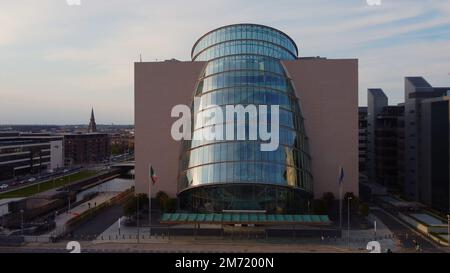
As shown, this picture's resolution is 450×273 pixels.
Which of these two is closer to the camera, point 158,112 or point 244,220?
point 244,220

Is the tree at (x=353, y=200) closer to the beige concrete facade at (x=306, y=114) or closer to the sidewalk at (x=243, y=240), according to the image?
the beige concrete facade at (x=306, y=114)

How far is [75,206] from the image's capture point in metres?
37.8

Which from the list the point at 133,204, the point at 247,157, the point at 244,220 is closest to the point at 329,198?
the point at 247,157

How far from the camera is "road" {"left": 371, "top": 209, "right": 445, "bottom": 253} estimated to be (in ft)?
79.3

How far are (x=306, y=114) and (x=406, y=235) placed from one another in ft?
45.6

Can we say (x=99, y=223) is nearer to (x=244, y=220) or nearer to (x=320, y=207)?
(x=244, y=220)

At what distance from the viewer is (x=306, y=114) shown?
35.4 metres

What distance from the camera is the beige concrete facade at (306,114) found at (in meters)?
34.8

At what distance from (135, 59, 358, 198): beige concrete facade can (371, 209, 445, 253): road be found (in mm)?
4129

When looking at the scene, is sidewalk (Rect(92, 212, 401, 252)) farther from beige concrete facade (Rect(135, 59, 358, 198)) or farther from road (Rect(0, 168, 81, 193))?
road (Rect(0, 168, 81, 193))

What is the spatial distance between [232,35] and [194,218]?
72.4 feet

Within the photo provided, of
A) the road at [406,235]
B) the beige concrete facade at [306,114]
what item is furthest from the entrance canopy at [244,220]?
the beige concrete facade at [306,114]

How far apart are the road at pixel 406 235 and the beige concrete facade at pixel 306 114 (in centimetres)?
413
